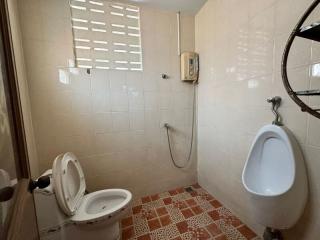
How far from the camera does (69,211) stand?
1.08 metres

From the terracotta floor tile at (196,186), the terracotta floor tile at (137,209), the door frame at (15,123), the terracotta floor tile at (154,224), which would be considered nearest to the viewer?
the door frame at (15,123)

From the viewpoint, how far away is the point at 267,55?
1.08 metres

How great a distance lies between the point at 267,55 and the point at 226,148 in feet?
2.93

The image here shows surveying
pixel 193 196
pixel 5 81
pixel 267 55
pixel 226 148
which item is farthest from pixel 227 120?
pixel 5 81

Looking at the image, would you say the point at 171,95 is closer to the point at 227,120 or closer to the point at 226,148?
the point at 227,120

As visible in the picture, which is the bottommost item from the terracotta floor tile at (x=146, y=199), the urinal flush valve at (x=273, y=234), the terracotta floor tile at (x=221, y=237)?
the terracotta floor tile at (x=146, y=199)

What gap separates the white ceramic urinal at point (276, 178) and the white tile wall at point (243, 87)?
0.08 metres

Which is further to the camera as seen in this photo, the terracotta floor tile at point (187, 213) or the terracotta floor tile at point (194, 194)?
Result: the terracotta floor tile at point (194, 194)

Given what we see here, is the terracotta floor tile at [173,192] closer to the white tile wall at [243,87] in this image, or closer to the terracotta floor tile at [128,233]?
the white tile wall at [243,87]

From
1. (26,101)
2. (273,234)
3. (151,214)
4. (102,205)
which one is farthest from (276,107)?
(26,101)

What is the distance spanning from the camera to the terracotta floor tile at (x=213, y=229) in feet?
4.35

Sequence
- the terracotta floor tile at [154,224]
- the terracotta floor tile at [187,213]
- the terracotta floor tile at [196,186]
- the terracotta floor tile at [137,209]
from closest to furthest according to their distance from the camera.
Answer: the terracotta floor tile at [154,224], the terracotta floor tile at [187,213], the terracotta floor tile at [137,209], the terracotta floor tile at [196,186]

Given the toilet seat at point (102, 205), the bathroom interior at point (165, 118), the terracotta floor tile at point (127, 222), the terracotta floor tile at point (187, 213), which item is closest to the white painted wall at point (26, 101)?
the bathroom interior at point (165, 118)

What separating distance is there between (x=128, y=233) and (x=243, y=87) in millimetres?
1658
